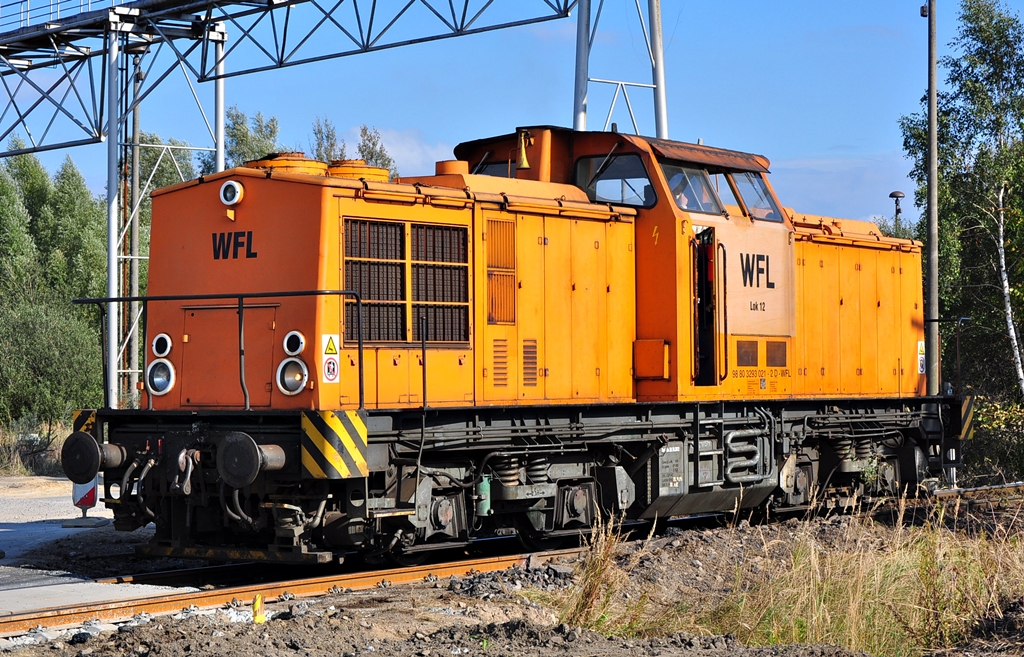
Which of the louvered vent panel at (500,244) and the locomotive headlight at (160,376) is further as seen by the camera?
the louvered vent panel at (500,244)

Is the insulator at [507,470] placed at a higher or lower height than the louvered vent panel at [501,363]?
lower

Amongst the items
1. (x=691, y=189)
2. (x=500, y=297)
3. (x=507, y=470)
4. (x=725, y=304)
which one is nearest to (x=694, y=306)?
(x=725, y=304)

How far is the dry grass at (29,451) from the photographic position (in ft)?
70.6

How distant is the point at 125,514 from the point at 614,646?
5.06 metres

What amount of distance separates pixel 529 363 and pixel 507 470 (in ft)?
3.50

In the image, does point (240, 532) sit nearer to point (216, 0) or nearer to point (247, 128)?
point (216, 0)

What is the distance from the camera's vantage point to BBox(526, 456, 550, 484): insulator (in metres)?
10.5

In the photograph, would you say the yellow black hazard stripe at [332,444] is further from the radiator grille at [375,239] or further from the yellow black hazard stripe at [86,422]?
the yellow black hazard stripe at [86,422]

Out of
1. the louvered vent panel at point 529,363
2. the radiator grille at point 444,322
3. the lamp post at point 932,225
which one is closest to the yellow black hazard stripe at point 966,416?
the lamp post at point 932,225

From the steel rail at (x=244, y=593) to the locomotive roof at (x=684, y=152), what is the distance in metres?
4.05

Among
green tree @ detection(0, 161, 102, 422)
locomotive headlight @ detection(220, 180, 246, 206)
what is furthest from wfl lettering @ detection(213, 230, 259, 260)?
green tree @ detection(0, 161, 102, 422)

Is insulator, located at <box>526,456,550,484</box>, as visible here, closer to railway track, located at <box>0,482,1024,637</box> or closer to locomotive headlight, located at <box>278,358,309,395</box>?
railway track, located at <box>0,482,1024,637</box>

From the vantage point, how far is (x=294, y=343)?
9422mm

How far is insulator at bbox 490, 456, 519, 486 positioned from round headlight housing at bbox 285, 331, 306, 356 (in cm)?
206
